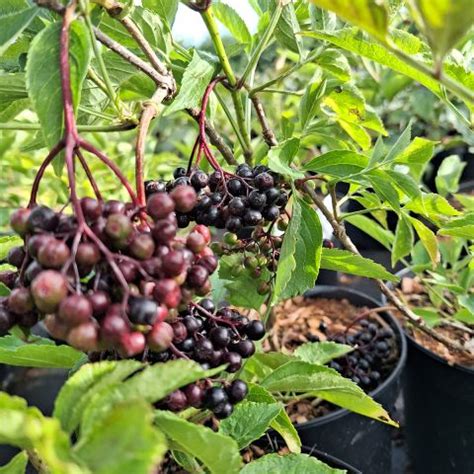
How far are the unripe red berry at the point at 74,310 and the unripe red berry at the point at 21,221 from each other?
7 centimetres

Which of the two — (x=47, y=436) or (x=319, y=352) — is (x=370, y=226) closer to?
(x=319, y=352)

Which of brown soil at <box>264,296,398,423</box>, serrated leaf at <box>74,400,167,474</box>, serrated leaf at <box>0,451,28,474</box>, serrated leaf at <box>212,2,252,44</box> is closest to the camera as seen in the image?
serrated leaf at <box>74,400,167,474</box>

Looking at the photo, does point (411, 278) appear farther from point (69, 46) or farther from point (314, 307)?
point (69, 46)

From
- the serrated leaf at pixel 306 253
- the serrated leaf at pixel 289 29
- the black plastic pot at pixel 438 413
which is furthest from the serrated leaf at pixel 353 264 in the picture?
the black plastic pot at pixel 438 413

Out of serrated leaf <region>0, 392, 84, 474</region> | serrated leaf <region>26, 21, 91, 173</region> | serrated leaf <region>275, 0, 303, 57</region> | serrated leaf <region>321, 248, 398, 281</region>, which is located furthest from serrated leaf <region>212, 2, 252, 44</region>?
serrated leaf <region>0, 392, 84, 474</region>

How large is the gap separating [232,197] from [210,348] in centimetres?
17

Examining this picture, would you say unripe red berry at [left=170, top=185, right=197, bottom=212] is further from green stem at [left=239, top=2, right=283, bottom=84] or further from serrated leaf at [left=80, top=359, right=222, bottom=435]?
green stem at [left=239, top=2, right=283, bottom=84]

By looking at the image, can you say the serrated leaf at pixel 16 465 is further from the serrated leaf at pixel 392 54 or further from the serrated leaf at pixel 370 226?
the serrated leaf at pixel 370 226

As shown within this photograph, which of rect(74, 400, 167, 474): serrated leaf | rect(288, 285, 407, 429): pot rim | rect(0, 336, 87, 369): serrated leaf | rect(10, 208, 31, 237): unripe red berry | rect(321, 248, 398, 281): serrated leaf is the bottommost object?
rect(288, 285, 407, 429): pot rim

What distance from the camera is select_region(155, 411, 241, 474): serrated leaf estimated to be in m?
0.45

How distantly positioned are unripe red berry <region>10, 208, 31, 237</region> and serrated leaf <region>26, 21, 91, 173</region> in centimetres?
8

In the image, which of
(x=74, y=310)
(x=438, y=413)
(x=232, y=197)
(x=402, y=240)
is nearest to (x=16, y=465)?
(x=74, y=310)

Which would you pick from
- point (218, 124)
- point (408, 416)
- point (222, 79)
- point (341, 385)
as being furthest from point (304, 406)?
point (218, 124)

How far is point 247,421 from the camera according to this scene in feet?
2.10
